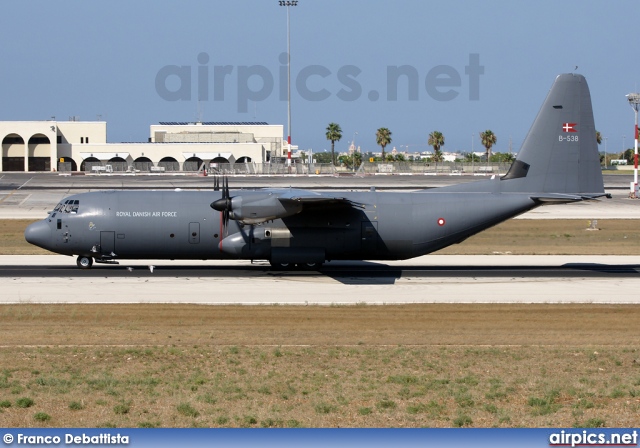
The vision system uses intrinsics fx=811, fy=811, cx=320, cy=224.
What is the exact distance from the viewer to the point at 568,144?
34.8 m

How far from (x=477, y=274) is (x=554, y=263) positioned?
19.9 feet

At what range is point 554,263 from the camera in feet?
128

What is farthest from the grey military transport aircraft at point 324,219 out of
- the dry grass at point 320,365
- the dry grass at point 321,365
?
the dry grass at point 321,365

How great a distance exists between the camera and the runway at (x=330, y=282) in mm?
28328

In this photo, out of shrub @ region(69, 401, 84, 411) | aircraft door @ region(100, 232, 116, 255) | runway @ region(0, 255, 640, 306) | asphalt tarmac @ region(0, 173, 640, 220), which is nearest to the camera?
shrub @ region(69, 401, 84, 411)

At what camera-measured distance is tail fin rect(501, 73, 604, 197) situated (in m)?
34.7

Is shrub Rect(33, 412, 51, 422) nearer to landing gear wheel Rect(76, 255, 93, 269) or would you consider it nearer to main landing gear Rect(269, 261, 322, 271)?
main landing gear Rect(269, 261, 322, 271)

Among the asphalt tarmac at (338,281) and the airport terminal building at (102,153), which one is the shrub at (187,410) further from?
the airport terminal building at (102,153)

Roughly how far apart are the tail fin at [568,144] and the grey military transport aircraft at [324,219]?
0.14 ft

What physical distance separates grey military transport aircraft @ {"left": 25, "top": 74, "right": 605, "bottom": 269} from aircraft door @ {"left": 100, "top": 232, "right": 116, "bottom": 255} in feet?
0.14

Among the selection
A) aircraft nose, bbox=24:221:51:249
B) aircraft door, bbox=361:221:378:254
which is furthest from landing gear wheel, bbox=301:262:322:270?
aircraft nose, bbox=24:221:51:249

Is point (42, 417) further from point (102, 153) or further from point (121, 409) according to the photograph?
point (102, 153)

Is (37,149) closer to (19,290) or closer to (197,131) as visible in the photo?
(197,131)

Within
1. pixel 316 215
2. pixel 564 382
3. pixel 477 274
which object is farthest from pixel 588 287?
pixel 564 382
